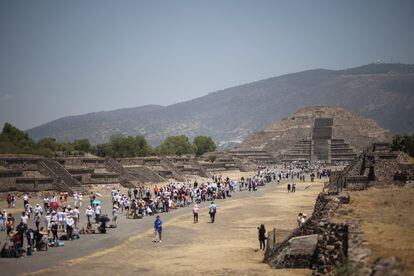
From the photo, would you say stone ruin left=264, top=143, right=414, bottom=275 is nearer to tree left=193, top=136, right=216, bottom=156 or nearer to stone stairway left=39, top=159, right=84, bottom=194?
stone stairway left=39, top=159, right=84, bottom=194

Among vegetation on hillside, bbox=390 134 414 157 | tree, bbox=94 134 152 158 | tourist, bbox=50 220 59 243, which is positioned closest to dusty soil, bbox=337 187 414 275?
tourist, bbox=50 220 59 243

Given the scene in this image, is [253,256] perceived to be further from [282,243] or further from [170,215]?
[170,215]

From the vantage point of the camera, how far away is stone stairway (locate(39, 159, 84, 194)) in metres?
44.1

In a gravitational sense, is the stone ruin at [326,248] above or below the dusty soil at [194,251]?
above

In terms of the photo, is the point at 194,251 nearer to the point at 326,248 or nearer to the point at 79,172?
the point at 326,248

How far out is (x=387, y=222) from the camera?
1476 cm

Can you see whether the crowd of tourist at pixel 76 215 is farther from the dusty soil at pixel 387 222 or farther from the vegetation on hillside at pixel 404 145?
the vegetation on hillside at pixel 404 145

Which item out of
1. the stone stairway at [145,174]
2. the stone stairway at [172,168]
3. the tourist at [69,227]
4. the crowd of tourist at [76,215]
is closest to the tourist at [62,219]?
the crowd of tourist at [76,215]

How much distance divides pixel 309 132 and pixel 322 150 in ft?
76.7

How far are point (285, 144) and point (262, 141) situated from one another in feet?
29.3

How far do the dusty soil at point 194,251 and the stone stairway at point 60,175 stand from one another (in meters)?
15.5

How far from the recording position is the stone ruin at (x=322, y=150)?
119 m

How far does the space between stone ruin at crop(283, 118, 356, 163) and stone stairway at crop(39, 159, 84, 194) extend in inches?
3087

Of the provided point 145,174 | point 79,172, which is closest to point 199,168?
point 145,174
